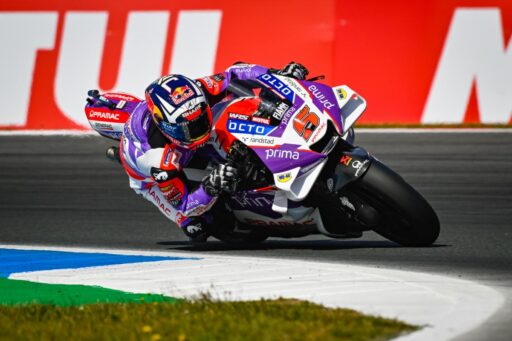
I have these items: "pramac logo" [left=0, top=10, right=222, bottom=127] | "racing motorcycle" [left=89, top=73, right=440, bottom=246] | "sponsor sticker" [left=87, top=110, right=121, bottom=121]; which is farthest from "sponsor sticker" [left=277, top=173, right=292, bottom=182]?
"pramac logo" [left=0, top=10, right=222, bottom=127]

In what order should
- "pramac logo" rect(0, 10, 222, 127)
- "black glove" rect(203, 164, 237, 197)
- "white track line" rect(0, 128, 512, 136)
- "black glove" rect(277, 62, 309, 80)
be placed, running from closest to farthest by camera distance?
"black glove" rect(203, 164, 237, 197), "black glove" rect(277, 62, 309, 80), "white track line" rect(0, 128, 512, 136), "pramac logo" rect(0, 10, 222, 127)

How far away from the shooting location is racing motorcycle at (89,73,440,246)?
853 centimetres

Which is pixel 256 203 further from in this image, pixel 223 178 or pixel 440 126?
pixel 440 126

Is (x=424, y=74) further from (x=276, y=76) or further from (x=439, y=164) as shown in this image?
(x=276, y=76)

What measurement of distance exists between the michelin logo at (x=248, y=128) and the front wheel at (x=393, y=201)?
70cm

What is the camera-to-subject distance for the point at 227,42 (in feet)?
51.1

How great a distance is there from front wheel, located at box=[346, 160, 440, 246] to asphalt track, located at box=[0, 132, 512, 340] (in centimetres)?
21

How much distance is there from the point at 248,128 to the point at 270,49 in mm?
6823

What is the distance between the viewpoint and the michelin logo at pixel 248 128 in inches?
342

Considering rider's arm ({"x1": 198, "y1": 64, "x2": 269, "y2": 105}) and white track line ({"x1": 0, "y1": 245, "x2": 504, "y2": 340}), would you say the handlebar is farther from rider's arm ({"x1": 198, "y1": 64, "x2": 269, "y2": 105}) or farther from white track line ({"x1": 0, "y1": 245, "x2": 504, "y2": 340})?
white track line ({"x1": 0, "y1": 245, "x2": 504, "y2": 340})

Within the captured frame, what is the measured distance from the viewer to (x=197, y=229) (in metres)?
9.38

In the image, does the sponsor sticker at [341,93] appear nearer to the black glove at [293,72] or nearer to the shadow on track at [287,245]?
the black glove at [293,72]

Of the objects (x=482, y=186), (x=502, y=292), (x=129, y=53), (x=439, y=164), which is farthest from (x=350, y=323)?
(x=129, y=53)

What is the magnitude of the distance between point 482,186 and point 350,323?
6220 millimetres
